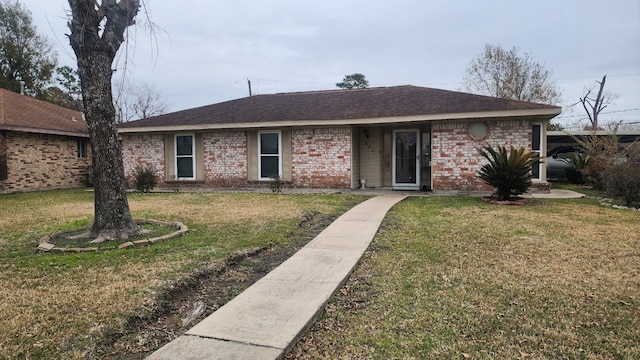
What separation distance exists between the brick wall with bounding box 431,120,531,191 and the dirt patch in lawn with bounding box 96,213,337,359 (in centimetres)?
766

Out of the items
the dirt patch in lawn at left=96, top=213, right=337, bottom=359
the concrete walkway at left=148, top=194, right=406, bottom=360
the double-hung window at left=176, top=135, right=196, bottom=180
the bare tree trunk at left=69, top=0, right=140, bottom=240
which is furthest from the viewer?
the double-hung window at left=176, top=135, right=196, bottom=180

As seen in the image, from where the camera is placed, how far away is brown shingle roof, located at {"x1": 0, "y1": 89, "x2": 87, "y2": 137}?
14188 millimetres

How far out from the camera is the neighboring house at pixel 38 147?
14.0 m

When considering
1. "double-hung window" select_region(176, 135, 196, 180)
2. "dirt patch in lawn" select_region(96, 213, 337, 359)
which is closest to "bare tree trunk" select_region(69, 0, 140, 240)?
"dirt patch in lawn" select_region(96, 213, 337, 359)

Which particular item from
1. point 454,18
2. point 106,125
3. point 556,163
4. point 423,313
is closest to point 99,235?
point 106,125

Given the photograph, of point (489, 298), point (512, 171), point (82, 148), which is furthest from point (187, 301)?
point (82, 148)

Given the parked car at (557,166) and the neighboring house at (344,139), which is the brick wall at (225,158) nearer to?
the neighboring house at (344,139)

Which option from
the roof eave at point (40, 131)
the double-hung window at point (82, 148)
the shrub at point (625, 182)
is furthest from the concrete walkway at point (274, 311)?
the double-hung window at point (82, 148)

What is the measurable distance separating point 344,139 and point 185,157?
6.22 meters

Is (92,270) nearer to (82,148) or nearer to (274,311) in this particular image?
(274,311)

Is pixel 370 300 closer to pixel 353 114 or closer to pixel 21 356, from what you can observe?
pixel 21 356

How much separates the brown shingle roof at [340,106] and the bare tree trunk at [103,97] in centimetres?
732

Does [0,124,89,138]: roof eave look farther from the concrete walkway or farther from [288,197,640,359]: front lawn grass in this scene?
[288,197,640,359]: front lawn grass

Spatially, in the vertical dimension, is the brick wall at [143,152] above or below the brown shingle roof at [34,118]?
below
